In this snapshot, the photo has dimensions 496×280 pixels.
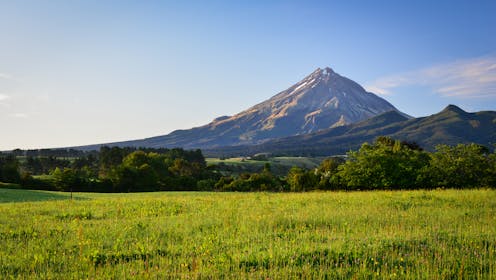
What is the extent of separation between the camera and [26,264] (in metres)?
10.0

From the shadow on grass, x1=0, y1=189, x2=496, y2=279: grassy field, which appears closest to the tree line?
the shadow on grass

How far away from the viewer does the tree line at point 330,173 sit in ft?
186

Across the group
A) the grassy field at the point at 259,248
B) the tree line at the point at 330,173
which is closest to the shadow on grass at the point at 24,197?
the grassy field at the point at 259,248

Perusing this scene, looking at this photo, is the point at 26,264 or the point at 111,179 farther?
the point at 111,179

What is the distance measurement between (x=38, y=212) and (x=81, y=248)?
12622 mm

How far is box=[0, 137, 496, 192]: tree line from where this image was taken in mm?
56688

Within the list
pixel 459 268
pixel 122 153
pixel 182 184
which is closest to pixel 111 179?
pixel 182 184

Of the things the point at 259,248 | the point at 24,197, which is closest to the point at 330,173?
the point at 24,197

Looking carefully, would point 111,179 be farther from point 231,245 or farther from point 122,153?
point 231,245

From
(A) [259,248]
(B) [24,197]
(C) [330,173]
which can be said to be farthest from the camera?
(C) [330,173]

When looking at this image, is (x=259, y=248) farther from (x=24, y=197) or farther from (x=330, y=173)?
(x=330, y=173)

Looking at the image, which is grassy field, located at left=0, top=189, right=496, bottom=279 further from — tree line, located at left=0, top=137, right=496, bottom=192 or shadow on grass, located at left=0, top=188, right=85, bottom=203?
tree line, located at left=0, top=137, right=496, bottom=192

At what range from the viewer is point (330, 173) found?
78.2 metres

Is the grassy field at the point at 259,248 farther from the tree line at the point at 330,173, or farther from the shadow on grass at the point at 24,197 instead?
the tree line at the point at 330,173
